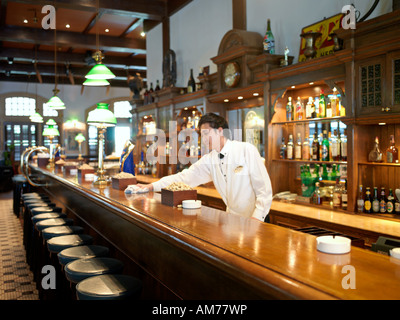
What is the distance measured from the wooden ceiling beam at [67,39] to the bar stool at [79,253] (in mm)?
7588

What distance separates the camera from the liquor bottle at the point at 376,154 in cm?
337

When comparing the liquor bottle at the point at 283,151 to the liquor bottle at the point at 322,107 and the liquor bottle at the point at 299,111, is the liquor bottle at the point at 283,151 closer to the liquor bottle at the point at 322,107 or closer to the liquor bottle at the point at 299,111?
the liquor bottle at the point at 299,111

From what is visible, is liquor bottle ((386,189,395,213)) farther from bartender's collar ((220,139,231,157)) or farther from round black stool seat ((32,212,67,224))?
round black stool seat ((32,212,67,224))

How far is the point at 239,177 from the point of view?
3.25 metres

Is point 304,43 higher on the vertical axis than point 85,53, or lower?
lower

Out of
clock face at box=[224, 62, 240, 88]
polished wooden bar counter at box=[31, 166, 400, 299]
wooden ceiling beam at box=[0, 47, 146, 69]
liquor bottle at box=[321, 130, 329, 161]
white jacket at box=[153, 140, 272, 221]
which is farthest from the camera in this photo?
wooden ceiling beam at box=[0, 47, 146, 69]

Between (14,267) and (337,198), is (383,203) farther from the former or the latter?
(14,267)

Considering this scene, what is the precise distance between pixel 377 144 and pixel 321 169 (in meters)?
0.79

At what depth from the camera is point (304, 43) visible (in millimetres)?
4148

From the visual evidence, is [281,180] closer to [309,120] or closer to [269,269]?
[309,120]

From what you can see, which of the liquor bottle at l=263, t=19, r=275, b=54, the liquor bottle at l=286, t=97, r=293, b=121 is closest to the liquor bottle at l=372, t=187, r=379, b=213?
the liquor bottle at l=286, t=97, r=293, b=121

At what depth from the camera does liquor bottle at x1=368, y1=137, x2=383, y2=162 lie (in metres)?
3.37

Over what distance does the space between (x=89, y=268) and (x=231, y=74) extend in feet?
10.6

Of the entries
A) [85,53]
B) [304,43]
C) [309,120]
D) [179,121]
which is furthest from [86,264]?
[85,53]
